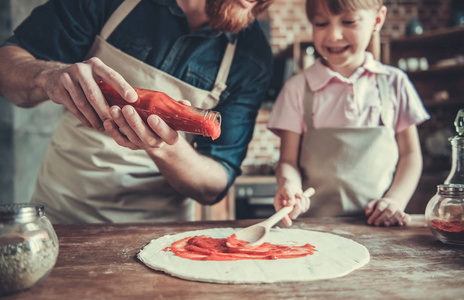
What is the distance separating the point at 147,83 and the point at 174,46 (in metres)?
0.16

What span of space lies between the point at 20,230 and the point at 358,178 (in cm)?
110

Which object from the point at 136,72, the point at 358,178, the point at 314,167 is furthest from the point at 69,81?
the point at 358,178

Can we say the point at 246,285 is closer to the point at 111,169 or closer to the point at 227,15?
the point at 111,169

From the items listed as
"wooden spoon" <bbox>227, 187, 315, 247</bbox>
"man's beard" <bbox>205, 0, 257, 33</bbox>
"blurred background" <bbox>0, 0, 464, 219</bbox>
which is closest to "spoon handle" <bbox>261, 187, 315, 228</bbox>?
"wooden spoon" <bbox>227, 187, 315, 247</bbox>

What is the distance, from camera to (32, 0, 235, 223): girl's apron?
1.36m

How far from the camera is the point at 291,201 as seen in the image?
3.76 feet

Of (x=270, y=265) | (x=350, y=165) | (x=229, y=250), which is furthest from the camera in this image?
(x=350, y=165)

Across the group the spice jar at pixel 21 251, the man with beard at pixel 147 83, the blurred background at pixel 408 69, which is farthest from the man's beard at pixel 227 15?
the blurred background at pixel 408 69

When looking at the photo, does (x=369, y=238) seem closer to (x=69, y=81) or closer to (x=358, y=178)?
(x=358, y=178)

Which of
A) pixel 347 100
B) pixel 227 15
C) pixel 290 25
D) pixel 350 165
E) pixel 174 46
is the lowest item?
pixel 350 165

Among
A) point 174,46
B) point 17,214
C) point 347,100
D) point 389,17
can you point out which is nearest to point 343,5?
point 347,100

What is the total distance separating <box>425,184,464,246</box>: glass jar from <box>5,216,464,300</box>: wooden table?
26mm

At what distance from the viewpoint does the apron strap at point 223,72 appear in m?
1.44

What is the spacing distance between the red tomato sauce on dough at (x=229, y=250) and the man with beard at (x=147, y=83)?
34 centimetres
